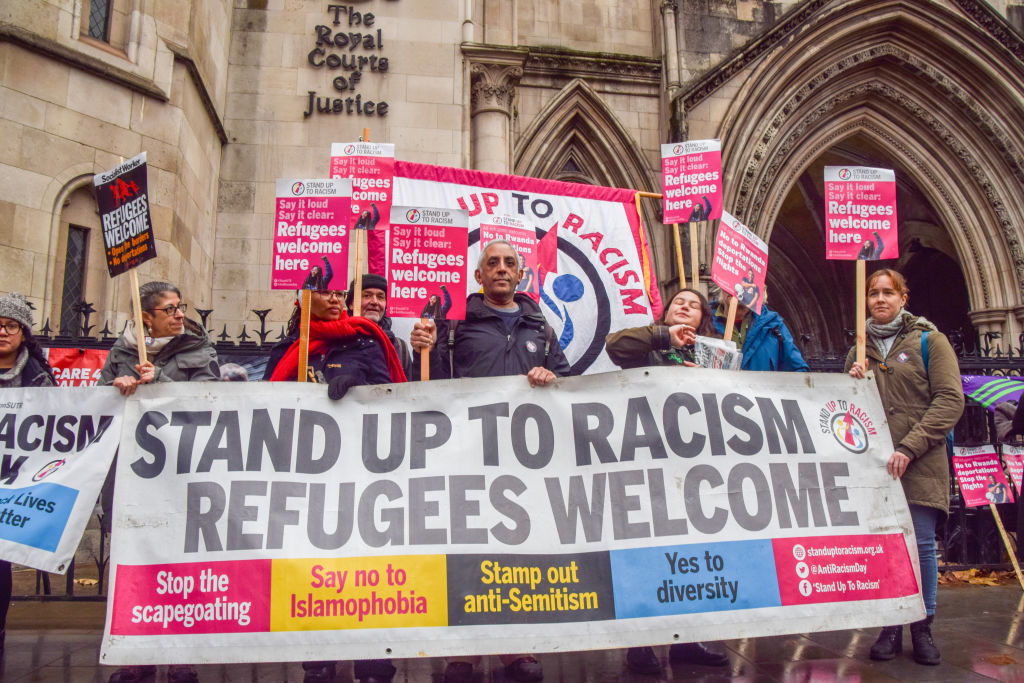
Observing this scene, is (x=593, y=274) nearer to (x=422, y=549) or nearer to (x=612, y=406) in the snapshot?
(x=612, y=406)

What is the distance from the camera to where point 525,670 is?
362cm

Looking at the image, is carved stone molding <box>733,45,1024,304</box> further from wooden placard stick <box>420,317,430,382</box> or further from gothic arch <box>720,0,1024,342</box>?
wooden placard stick <box>420,317,430,382</box>

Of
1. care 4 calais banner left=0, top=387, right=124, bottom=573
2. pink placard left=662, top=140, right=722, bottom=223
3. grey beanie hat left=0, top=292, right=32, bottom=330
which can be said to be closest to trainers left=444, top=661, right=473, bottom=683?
care 4 calais banner left=0, top=387, right=124, bottom=573

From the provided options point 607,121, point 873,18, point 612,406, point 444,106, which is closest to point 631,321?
point 612,406

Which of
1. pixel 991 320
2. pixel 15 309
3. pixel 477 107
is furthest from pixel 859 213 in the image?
pixel 991 320

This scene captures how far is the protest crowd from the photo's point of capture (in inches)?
155

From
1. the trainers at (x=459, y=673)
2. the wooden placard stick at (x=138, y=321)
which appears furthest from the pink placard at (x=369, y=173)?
the trainers at (x=459, y=673)

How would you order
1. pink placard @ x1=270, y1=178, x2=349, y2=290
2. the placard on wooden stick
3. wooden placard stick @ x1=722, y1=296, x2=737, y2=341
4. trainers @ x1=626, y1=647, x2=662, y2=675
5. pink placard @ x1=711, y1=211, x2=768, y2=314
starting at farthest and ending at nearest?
pink placard @ x1=711, y1=211, x2=768, y2=314, wooden placard stick @ x1=722, y1=296, x2=737, y2=341, pink placard @ x1=270, y1=178, x2=349, y2=290, the placard on wooden stick, trainers @ x1=626, y1=647, x2=662, y2=675

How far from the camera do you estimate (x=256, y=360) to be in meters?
7.02

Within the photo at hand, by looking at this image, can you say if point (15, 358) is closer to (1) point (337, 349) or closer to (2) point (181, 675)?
(1) point (337, 349)

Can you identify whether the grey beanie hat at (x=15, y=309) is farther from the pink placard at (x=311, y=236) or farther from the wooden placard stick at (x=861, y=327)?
the wooden placard stick at (x=861, y=327)

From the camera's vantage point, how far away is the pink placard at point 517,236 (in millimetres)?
4926

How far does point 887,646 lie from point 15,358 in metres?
5.27

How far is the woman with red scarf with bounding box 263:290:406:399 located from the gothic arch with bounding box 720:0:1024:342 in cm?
1031
